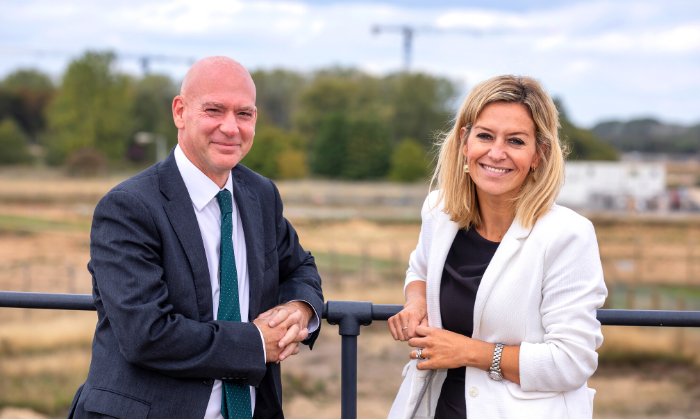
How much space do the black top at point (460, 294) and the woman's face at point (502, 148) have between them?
0.20m

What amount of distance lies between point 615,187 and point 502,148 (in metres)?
76.5

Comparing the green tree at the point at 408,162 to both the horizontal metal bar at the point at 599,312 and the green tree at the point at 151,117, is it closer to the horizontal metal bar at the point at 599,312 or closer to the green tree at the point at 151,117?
the green tree at the point at 151,117

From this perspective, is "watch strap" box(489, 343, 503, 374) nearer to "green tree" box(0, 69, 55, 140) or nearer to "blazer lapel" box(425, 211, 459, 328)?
"blazer lapel" box(425, 211, 459, 328)

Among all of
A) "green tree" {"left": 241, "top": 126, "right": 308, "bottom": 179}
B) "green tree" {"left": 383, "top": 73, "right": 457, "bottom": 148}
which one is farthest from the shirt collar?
"green tree" {"left": 383, "top": 73, "right": 457, "bottom": 148}

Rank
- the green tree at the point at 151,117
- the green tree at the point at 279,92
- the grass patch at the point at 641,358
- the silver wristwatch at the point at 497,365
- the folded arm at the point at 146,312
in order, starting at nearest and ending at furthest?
the folded arm at the point at 146,312
the silver wristwatch at the point at 497,365
the grass patch at the point at 641,358
the green tree at the point at 151,117
the green tree at the point at 279,92

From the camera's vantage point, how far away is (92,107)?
6366 cm

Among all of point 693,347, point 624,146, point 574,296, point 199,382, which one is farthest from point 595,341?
point 624,146

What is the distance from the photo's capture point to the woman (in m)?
2.00

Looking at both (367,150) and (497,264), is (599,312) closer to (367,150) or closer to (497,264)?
(497,264)

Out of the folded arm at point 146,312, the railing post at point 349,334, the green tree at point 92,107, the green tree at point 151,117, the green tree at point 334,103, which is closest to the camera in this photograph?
the folded arm at point 146,312

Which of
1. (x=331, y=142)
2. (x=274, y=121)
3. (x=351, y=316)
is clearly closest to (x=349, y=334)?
(x=351, y=316)

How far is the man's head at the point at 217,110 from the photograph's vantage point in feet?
7.06

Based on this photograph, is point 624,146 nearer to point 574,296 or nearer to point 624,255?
point 624,255

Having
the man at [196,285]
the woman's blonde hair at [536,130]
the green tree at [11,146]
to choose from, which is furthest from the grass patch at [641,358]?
the green tree at [11,146]
